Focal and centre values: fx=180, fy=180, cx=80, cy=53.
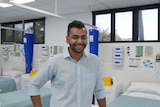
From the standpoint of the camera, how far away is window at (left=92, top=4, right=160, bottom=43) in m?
4.21

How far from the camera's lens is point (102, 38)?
15.8 ft

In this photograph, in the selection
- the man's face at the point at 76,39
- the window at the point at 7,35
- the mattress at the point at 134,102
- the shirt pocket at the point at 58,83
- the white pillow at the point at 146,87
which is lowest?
the mattress at the point at 134,102

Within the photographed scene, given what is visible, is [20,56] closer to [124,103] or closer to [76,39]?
[124,103]

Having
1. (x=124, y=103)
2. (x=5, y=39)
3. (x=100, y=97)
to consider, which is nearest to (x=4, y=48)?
(x=5, y=39)

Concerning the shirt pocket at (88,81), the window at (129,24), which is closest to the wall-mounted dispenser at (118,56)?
the window at (129,24)

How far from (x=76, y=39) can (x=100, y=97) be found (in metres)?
0.60

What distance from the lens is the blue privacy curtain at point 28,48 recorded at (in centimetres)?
555

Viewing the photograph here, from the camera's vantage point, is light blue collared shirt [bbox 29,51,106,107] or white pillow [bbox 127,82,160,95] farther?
white pillow [bbox 127,82,160,95]

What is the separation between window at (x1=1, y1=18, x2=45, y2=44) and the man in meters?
4.58

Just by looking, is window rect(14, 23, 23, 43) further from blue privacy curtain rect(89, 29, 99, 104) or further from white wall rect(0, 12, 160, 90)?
blue privacy curtain rect(89, 29, 99, 104)

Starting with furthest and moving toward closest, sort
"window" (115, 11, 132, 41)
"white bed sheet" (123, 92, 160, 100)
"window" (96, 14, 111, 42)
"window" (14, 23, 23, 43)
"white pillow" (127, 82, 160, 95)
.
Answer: "window" (14, 23, 23, 43), "window" (96, 14, 111, 42), "window" (115, 11, 132, 41), "white pillow" (127, 82, 160, 95), "white bed sheet" (123, 92, 160, 100)

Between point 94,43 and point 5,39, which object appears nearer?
point 94,43

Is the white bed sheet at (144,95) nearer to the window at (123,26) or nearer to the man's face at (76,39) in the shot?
the window at (123,26)

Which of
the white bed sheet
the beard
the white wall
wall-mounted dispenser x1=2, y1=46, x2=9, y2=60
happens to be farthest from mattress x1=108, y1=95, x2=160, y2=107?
wall-mounted dispenser x1=2, y1=46, x2=9, y2=60
